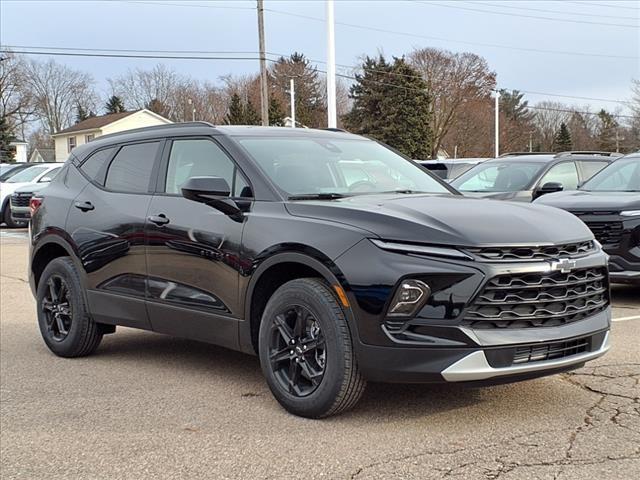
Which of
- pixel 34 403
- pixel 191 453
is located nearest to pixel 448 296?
pixel 191 453

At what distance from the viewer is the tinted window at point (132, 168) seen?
569 centimetres

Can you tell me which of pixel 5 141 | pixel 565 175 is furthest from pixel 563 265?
pixel 5 141

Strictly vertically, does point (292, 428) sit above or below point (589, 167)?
below

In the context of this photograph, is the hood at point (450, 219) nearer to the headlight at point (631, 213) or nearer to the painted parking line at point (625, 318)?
the painted parking line at point (625, 318)

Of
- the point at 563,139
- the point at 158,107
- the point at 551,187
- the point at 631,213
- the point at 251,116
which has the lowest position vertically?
the point at 631,213

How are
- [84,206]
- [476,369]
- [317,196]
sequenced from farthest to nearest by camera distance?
[84,206], [317,196], [476,369]

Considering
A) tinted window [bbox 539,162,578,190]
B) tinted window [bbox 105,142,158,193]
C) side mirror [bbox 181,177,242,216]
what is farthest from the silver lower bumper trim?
tinted window [bbox 539,162,578,190]

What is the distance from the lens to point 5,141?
63.9 meters

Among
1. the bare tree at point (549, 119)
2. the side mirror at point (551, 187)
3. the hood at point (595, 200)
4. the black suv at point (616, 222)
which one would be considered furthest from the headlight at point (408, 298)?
the bare tree at point (549, 119)

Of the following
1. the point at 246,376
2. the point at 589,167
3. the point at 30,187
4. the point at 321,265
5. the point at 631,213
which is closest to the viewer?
the point at 321,265

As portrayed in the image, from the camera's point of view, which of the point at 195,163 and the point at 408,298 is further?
the point at 195,163

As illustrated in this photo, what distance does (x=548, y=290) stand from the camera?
395 cm

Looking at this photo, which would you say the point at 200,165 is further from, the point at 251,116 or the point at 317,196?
the point at 251,116

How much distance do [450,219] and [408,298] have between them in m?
0.52
